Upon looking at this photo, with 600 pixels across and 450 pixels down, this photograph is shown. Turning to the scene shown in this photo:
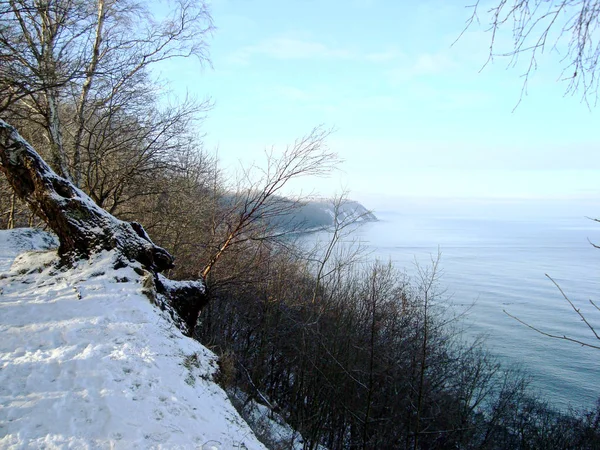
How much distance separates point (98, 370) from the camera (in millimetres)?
3885

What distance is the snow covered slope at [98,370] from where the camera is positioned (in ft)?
10.5

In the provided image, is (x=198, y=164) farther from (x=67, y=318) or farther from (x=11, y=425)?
(x=11, y=425)

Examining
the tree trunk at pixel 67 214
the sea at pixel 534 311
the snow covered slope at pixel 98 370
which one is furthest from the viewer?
the sea at pixel 534 311

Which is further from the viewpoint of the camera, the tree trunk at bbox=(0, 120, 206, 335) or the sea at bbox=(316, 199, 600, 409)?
the sea at bbox=(316, 199, 600, 409)

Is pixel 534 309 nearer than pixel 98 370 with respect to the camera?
No

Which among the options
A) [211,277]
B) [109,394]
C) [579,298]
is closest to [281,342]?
[211,277]

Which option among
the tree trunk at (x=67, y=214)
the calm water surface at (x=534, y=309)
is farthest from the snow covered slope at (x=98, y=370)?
the calm water surface at (x=534, y=309)

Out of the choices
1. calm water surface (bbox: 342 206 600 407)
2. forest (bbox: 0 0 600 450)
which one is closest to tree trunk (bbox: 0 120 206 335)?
forest (bbox: 0 0 600 450)

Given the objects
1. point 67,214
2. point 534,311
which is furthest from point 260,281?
point 534,311

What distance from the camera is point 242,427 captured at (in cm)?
455

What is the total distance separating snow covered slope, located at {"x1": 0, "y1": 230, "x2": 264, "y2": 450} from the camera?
10.5ft

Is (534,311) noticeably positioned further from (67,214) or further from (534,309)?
(67,214)

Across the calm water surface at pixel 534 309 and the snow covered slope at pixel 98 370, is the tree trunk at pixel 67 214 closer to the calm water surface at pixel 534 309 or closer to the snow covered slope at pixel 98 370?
the snow covered slope at pixel 98 370

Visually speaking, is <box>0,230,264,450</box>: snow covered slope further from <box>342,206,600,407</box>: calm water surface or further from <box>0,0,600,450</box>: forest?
<box>342,206,600,407</box>: calm water surface
